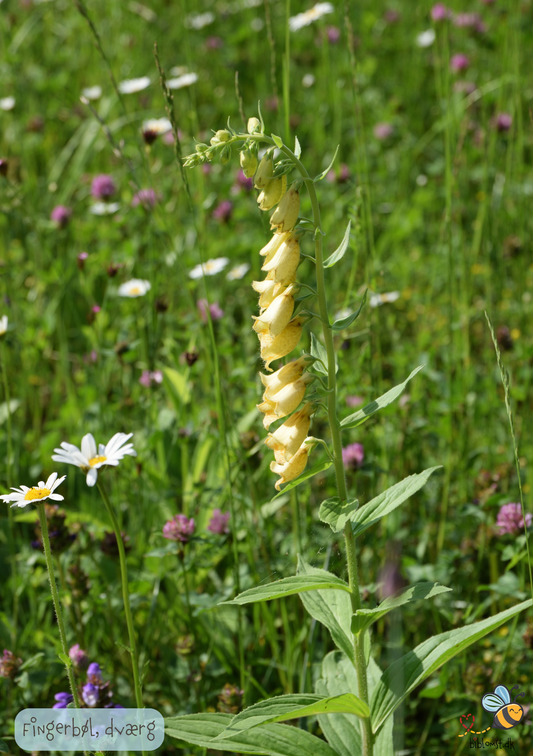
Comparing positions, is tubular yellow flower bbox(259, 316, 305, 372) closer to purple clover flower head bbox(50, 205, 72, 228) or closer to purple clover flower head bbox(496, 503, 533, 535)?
purple clover flower head bbox(496, 503, 533, 535)

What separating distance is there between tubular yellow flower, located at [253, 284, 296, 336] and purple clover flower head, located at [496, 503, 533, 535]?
2.85 ft

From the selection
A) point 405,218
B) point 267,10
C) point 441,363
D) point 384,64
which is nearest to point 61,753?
point 267,10

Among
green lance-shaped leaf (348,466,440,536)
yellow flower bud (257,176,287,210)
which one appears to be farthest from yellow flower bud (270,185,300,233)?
green lance-shaped leaf (348,466,440,536)

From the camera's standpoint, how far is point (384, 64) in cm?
510

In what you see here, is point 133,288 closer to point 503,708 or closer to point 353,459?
point 353,459

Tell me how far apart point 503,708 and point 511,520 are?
1.35 feet

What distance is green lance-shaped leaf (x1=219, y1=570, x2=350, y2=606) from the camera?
1.02 meters

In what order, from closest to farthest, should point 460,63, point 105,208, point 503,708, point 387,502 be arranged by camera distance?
point 387,502 < point 503,708 < point 105,208 < point 460,63

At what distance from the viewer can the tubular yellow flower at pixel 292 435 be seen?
3.71 ft

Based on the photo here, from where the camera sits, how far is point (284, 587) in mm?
1056

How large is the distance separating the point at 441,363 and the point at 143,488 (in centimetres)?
138

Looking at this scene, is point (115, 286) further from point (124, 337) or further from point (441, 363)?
point (441, 363)

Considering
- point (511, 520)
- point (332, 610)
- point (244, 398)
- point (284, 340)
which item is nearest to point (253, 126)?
point (284, 340)

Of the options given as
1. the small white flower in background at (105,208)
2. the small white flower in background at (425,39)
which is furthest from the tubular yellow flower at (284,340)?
the small white flower in background at (425,39)
